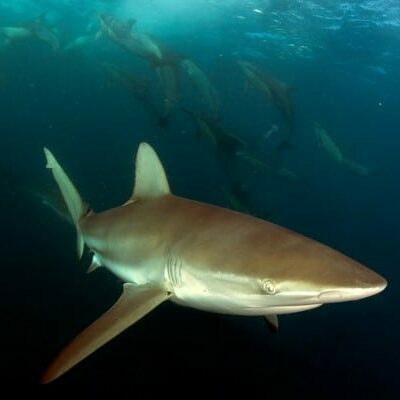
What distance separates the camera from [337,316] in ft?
47.5

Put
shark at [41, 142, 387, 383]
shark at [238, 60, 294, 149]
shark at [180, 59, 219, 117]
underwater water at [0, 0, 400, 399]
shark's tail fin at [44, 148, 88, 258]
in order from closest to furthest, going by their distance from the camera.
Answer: shark at [41, 142, 387, 383]
shark's tail fin at [44, 148, 88, 258]
underwater water at [0, 0, 400, 399]
shark at [238, 60, 294, 149]
shark at [180, 59, 219, 117]

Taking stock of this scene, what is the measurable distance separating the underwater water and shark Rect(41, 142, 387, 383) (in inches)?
148

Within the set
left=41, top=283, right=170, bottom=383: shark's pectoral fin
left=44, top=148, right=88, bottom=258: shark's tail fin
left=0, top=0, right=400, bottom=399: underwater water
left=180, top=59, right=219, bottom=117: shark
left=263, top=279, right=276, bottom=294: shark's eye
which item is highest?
left=263, top=279, right=276, bottom=294: shark's eye

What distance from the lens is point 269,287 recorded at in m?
2.47

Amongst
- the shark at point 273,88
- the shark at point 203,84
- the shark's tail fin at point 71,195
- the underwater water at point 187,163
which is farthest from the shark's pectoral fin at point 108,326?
the shark at point 203,84

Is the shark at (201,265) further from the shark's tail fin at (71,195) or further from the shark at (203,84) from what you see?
the shark at (203,84)

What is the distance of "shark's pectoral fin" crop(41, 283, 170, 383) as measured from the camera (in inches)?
95.3

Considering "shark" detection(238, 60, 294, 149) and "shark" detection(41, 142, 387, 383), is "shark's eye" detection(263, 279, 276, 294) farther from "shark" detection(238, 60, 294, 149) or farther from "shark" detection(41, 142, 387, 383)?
"shark" detection(238, 60, 294, 149)

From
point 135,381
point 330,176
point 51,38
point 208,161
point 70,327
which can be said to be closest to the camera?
point 135,381

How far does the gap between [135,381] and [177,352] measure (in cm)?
106

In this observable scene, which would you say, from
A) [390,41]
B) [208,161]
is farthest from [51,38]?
[390,41]

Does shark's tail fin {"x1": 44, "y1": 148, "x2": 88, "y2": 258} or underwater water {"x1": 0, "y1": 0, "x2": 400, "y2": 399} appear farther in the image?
underwater water {"x1": 0, "y1": 0, "x2": 400, "y2": 399}

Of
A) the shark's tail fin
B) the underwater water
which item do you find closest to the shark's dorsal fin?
the shark's tail fin

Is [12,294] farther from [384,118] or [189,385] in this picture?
[384,118]
